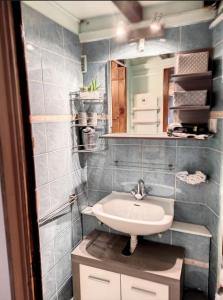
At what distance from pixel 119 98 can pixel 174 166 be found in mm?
669

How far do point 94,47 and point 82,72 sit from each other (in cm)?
20

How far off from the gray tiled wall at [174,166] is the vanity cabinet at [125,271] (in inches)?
6.6

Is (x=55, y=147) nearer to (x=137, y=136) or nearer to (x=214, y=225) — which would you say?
(x=137, y=136)

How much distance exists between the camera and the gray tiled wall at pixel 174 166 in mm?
1446

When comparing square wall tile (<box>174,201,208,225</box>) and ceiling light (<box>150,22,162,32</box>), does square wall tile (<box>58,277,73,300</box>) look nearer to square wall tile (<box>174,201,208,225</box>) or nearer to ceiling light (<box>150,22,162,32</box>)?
square wall tile (<box>174,201,208,225</box>)

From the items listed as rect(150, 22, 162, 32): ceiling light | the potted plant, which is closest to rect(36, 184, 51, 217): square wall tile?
the potted plant

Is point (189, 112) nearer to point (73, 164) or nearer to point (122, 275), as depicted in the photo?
point (73, 164)

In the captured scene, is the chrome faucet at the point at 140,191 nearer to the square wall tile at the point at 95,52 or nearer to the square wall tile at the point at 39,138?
the square wall tile at the point at 39,138

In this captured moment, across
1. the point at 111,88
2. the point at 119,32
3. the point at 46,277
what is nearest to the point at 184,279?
the point at 46,277

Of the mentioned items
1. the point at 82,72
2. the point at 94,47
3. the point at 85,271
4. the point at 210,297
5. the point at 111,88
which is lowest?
the point at 210,297

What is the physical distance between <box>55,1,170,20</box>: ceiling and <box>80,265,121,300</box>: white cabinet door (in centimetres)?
155

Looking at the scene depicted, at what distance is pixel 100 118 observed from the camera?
177cm

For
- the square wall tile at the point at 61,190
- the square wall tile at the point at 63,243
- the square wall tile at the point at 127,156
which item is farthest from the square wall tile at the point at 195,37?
the square wall tile at the point at 63,243

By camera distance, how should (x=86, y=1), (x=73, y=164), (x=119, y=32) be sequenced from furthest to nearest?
(x=73, y=164)
(x=119, y=32)
(x=86, y=1)
